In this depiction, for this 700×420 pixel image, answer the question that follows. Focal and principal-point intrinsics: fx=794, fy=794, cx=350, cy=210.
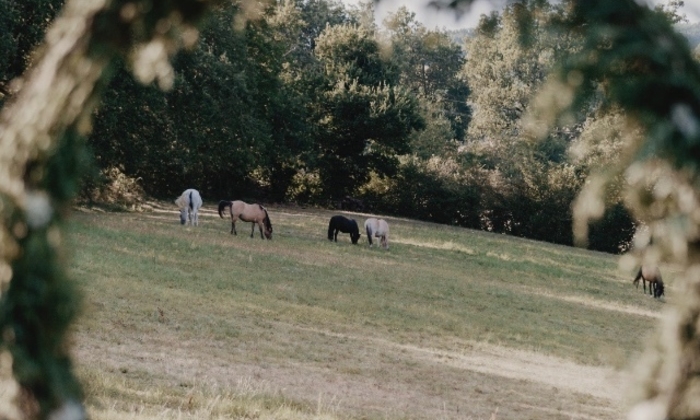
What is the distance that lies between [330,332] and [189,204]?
579 inches

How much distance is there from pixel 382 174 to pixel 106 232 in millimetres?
25892

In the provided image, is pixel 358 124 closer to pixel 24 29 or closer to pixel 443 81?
pixel 24 29

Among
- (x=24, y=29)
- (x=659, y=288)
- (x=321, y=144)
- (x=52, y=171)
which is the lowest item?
(x=659, y=288)

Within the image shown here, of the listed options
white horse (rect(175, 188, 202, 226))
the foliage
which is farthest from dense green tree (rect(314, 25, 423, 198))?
the foliage

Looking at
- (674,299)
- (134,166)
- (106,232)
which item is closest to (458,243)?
(134,166)

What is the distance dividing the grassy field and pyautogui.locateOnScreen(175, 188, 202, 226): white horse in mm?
1341

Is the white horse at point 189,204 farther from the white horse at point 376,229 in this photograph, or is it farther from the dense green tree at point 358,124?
the dense green tree at point 358,124

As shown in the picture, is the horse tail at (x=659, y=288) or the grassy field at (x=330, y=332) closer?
the grassy field at (x=330, y=332)

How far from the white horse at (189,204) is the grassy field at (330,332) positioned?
1341 millimetres

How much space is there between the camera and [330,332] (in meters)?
12.1

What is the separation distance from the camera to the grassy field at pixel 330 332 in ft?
24.0

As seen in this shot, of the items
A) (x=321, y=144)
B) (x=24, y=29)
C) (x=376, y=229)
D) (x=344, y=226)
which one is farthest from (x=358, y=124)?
(x=24, y=29)

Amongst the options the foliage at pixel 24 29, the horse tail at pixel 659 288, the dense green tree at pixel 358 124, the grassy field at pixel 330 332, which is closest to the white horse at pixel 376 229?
the grassy field at pixel 330 332

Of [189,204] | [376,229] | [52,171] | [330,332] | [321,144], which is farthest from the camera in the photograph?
[321,144]
